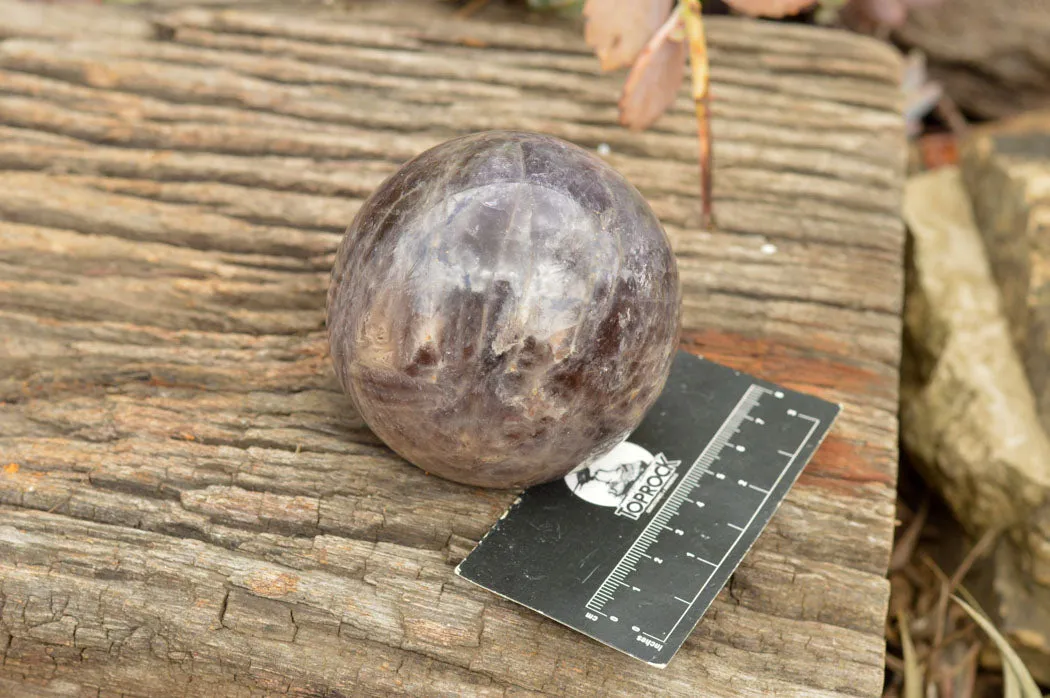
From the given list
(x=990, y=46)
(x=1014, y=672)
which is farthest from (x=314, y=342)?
(x=990, y=46)

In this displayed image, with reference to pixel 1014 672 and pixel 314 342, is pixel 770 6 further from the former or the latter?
pixel 1014 672

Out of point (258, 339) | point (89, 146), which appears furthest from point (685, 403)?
point (89, 146)

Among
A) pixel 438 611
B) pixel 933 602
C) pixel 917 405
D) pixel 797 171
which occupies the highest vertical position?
pixel 797 171

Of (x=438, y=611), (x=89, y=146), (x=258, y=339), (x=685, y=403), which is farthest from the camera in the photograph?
(x=89, y=146)

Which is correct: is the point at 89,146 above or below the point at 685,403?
above

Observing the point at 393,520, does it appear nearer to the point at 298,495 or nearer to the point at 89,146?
the point at 298,495

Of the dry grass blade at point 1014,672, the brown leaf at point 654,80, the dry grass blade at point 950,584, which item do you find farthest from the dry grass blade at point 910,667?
the brown leaf at point 654,80
